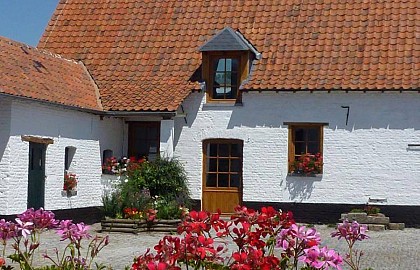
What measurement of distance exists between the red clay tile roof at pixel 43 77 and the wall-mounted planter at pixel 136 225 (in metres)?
3.08

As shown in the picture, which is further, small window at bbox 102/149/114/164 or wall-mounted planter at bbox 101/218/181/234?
small window at bbox 102/149/114/164

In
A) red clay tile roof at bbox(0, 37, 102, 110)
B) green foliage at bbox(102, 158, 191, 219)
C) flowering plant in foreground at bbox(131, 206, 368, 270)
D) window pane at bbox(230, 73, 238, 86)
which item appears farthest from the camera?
window pane at bbox(230, 73, 238, 86)

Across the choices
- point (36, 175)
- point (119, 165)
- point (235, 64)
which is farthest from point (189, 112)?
point (36, 175)

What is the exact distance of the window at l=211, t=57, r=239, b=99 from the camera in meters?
20.2

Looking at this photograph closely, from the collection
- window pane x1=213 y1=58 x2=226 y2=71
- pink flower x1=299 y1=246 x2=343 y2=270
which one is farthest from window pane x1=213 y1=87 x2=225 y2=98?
pink flower x1=299 y1=246 x2=343 y2=270

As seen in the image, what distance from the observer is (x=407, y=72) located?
750 inches

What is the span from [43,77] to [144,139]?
3934 millimetres

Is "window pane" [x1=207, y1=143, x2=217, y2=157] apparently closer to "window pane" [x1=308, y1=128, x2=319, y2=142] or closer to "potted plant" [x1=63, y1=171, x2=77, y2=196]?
"window pane" [x1=308, y1=128, x2=319, y2=142]

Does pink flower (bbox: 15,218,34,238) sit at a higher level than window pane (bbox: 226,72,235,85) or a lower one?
lower

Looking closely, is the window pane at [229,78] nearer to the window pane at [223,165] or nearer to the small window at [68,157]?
the window pane at [223,165]

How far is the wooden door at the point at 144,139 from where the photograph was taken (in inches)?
818

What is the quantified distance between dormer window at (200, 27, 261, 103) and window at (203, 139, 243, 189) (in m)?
1.27

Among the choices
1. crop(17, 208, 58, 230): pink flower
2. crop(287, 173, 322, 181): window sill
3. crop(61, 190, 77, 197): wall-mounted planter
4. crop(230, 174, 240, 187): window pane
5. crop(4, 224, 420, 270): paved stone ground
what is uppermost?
crop(287, 173, 322, 181): window sill

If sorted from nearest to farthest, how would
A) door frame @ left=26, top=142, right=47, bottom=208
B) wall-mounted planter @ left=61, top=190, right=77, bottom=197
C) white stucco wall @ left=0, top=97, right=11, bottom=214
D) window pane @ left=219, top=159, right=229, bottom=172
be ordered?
white stucco wall @ left=0, top=97, right=11, bottom=214 → door frame @ left=26, top=142, right=47, bottom=208 → wall-mounted planter @ left=61, top=190, right=77, bottom=197 → window pane @ left=219, top=159, right=229, bottom=172
